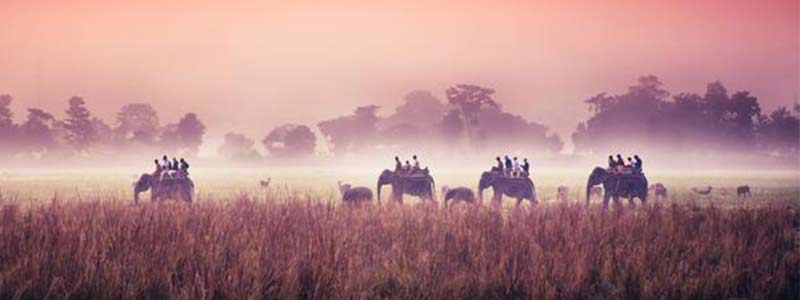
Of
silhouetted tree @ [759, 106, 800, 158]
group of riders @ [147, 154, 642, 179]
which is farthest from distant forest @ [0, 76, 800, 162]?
group of riders @ [147, 154, 642, 179]

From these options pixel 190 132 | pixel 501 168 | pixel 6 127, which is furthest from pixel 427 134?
pixel 501 168

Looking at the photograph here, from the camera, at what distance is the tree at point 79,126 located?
83250 mm

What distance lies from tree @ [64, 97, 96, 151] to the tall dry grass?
8062cm

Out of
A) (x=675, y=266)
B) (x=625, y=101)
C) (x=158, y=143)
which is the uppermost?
(x=625, y=101)

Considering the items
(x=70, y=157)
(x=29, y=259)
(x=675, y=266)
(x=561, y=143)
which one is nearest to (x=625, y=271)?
(x=675, y=266)

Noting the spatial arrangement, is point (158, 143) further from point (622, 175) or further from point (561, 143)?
point (622, 175)

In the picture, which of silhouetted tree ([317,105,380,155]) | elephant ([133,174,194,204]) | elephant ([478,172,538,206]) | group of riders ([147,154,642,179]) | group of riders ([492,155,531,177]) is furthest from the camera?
silhouetted tree ([317,105,380,155])

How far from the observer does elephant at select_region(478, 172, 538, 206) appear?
54.7 ft

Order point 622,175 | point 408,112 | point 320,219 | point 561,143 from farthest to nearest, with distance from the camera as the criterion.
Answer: point 408,112
point 561,143
point 622,175
point 320,219

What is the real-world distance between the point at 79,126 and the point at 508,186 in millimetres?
79817

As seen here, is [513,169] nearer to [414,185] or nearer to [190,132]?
[414,185]

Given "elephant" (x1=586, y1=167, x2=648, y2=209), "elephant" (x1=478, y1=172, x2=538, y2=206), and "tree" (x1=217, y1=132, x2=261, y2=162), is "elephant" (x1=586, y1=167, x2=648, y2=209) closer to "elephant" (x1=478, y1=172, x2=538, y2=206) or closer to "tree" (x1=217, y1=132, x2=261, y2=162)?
"elephant" (x1=478, y1=172, x2=538, y2=206)

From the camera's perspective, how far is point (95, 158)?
85.9 metres

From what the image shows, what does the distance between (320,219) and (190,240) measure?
9.78 ft
